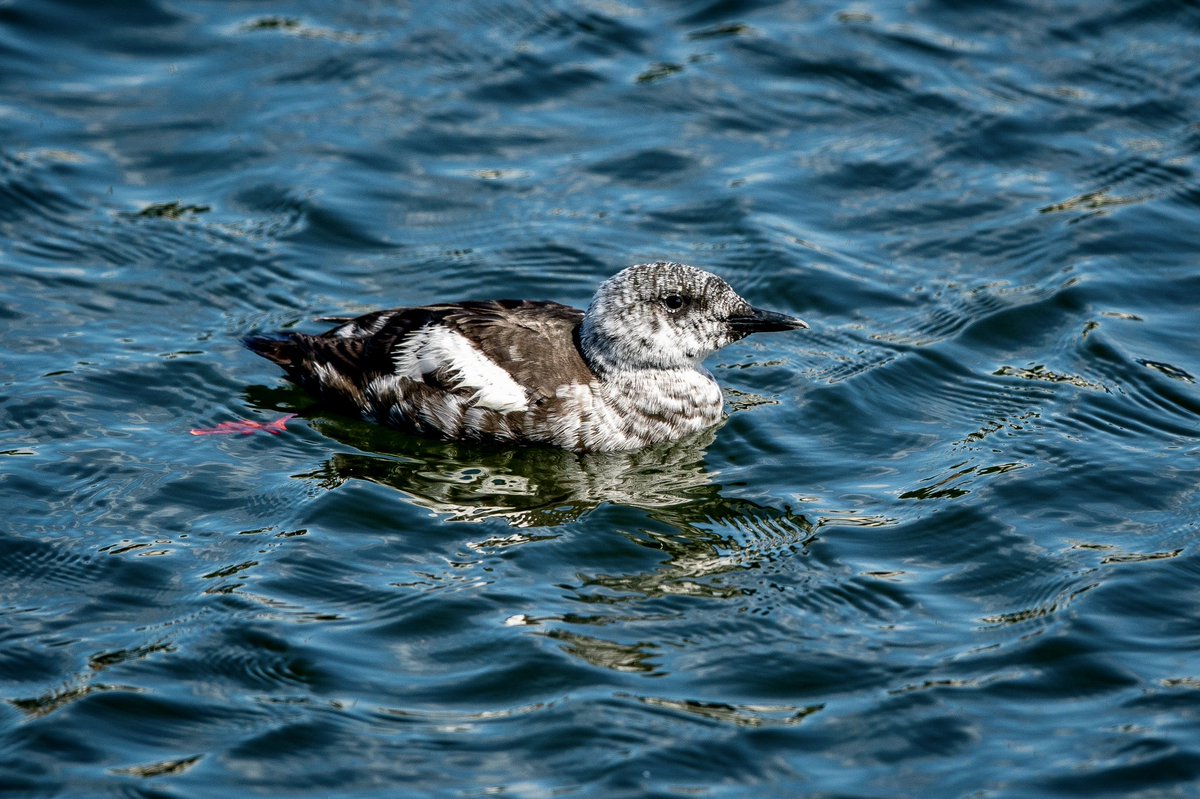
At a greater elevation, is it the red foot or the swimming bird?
the swimming bird

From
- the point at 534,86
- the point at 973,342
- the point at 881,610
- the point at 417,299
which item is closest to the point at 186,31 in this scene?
the point at 534,86

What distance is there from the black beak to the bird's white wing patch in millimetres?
1398

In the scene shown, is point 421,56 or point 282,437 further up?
point 421,56

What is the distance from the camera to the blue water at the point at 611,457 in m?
6.99

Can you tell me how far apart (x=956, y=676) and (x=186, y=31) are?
33.4 ft

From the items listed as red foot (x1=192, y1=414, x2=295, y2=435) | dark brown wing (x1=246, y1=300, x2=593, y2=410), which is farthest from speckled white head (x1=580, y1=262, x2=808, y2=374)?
red foot (x1=192, y1=414, x2=295, y2=435)

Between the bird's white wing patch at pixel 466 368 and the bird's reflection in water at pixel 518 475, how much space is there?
0.33m

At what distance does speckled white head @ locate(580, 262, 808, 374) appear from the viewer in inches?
377

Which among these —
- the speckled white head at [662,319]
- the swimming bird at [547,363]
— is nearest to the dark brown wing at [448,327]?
the swimming bird at [547,363]

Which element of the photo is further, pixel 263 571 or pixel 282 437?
pixel 282 437

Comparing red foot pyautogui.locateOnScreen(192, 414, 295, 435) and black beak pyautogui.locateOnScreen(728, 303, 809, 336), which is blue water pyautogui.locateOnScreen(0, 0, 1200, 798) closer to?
red foot pyautogui.locateOnScreen(192, 414, 295, 435)

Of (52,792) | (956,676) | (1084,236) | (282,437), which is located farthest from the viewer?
(1084,236)

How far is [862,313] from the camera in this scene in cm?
1101

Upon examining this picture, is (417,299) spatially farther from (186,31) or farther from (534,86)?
(186,31)
